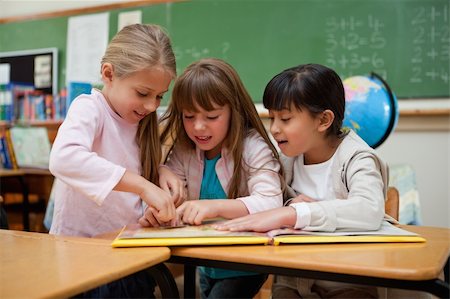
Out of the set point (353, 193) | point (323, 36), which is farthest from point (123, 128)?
point (323, 36)

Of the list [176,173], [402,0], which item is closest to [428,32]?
[402,0]

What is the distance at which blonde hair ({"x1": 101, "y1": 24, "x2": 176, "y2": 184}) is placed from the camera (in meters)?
1.23

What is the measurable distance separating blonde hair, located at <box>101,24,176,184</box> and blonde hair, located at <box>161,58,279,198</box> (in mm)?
54

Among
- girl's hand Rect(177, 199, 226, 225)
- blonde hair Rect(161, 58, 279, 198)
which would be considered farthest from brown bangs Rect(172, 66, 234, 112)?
girl's hand Rect(177, 199, 226, 225)

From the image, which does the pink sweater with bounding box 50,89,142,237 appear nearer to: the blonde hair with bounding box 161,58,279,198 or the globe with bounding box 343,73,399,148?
the blonde hair with bounding box 161,58,279,198

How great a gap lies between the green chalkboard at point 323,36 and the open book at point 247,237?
2.31 m

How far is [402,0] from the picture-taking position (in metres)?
3.02

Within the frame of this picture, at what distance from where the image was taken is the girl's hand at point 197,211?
3.63 feet

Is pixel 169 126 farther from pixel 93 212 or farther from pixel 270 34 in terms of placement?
pixel 270 34

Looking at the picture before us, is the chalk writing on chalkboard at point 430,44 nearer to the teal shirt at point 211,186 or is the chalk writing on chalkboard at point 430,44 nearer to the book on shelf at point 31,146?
the teal shirt at point 211,186

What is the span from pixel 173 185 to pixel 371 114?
903 millimetres

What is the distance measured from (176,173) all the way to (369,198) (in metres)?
0.59

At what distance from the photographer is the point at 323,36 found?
3.26 m

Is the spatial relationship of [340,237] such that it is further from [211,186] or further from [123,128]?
[123,128]
